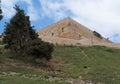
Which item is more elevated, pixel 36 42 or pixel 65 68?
pixel 36 42

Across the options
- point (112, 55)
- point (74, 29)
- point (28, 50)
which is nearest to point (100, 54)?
point (112, 55)

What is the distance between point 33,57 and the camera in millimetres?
60469

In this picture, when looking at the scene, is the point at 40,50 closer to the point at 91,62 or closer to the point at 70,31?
the point at 91,62

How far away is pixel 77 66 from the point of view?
2345 inches

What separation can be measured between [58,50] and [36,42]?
14637 mm

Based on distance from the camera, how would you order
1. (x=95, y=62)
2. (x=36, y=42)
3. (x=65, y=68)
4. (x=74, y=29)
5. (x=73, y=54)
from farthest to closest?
(x=74, y=29), (x=73, y=54), (x=95, y=62), (x=36, y=42), (x=65, y=68)

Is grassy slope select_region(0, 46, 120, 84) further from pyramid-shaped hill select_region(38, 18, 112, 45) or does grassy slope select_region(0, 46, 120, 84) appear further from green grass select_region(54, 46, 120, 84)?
pyramid-shaped hill select_region(38, 18, 112, 45)

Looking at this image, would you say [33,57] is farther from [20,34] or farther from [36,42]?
[20,34]

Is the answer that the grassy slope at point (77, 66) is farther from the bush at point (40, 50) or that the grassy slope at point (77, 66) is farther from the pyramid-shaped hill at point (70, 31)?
the pyramid-shaped hill at point (70, 31)

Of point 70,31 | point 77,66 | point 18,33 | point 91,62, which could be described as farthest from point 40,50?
point 70,31

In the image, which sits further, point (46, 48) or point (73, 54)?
point (73, 54)

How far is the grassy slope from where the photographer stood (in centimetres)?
4488

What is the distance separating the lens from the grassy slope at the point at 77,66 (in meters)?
44.9

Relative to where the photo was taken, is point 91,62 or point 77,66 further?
point 91,62
